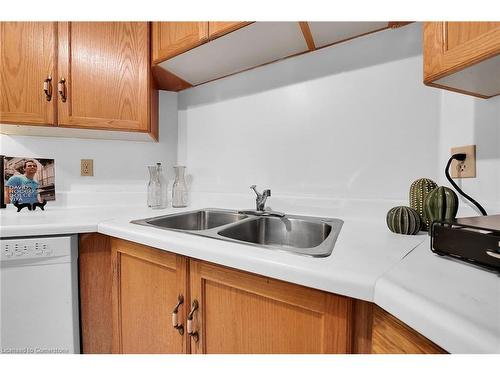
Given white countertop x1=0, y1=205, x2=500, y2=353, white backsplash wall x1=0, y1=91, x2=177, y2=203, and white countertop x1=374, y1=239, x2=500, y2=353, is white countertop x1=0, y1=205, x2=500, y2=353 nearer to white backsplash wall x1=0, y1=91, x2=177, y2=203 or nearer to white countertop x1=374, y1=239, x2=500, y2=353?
white countertop x1=374, y1=239, x2=500, y2=353

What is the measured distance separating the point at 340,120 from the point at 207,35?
0.71 metres

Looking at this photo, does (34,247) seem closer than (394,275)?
No

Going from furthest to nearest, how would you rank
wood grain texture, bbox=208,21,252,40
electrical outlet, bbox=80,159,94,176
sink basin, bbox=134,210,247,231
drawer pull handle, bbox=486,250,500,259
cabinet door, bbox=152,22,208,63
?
electrical outlet, bbox=80,159,94,176, sink basin, bbox=134,210,247,231, cabinet door, bbox=152,22,208,63, wood grain texture, bbox=208,21,252,40, drawer pull handle, bbox=486,250,500,259

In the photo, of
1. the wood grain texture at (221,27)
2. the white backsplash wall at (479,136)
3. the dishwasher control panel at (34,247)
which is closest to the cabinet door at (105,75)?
the wood grain texture at (221,27)

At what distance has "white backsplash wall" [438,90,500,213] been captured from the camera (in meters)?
0.77

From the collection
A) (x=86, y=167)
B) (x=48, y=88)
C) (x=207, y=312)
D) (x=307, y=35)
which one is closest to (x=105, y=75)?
(x=48, y=88)

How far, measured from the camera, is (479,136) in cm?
81

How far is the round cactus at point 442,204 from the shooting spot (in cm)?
72

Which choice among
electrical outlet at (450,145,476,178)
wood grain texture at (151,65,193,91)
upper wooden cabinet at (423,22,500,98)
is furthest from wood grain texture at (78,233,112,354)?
electrical outlet at (450,145,476,178)

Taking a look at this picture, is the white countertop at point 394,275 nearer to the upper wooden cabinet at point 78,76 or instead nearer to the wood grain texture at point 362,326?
the wood grain texture at point 362,326

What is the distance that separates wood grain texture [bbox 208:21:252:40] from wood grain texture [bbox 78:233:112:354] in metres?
0.98

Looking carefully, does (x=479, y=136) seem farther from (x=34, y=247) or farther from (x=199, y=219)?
(x=34, y=247)

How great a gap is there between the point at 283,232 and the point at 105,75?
121cm

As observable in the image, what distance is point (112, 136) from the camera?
1.47 metres
